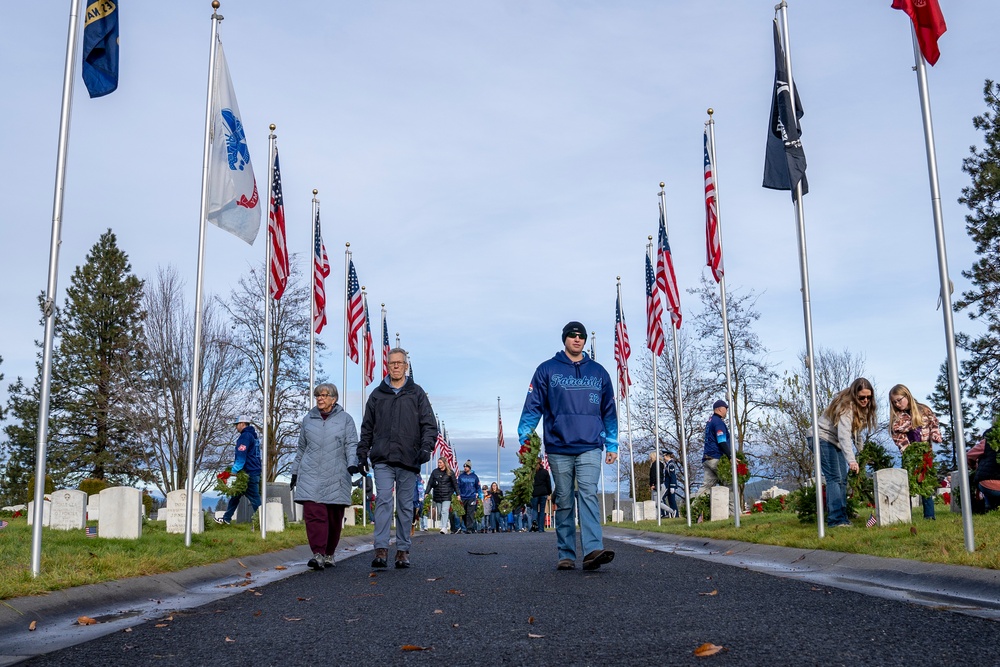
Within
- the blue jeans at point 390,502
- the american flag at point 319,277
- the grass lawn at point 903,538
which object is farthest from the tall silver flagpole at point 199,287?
the american flag at point 319,277

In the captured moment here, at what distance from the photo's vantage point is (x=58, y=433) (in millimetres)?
50688

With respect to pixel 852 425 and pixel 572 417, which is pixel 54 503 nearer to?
pixel 572 417

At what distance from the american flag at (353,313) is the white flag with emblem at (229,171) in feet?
39.5

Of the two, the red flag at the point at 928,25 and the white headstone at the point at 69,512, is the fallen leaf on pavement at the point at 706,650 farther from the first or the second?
the white headstone at the point at 69,512

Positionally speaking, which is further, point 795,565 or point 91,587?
point 795,565

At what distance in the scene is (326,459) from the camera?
11023 mm

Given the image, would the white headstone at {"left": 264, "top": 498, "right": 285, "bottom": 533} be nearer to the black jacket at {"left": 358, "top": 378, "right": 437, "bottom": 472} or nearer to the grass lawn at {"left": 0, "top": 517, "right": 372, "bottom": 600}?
the grass lawn at {"left": 0, "top": 517, "right": 372, "bottom": 600}

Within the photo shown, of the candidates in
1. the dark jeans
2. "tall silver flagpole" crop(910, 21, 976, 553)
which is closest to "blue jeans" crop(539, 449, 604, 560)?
the dark jeans

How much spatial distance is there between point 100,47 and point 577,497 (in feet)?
21.2

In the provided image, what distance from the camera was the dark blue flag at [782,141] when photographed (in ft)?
39.9

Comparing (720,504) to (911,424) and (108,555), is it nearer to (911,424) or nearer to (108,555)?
(911,424)

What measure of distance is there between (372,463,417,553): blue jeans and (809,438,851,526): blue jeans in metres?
5.15

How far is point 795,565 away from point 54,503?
13.1 metres

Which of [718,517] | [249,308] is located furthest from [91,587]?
[249,308]
